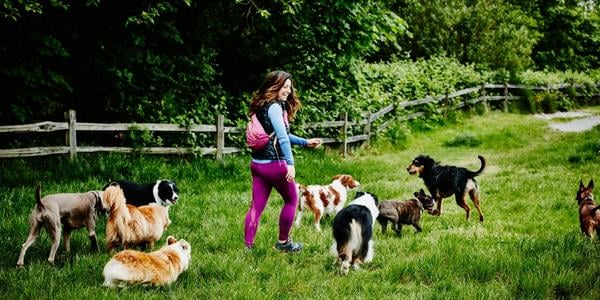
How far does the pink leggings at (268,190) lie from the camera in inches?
256

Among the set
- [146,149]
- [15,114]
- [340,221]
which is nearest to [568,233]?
[340,221]

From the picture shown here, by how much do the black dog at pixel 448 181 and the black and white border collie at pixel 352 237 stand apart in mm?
3028

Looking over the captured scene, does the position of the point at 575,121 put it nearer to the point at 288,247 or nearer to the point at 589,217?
the point at 589,217

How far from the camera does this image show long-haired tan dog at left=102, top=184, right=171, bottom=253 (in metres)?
6.18

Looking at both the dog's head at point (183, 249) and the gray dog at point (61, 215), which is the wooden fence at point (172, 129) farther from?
the dog's head at point (183, 249)

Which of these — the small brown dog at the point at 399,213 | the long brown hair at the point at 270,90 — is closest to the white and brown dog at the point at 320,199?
the small brown dog at the point at 399,213

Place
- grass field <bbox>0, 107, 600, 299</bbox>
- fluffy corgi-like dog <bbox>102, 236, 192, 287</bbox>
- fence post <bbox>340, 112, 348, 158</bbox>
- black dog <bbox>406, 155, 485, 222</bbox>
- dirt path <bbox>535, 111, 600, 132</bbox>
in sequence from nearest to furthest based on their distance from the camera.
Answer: fluffy corgi-like dog <bbox>102, 236, 192, 287</bbox> → grass field <bbox>0, 107, 600, 299</bbox> → black dog <bbox>406, 155, 485, 222</bbox> → fence post <bbox>340, 112, 348, 158</bbox> → dirt path <bbox>535, 111, 600, 132</bbox>

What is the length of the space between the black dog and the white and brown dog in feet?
5.21

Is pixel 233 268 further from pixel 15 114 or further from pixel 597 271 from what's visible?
pixel 15 114

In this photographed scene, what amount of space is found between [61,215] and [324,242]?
3.18m

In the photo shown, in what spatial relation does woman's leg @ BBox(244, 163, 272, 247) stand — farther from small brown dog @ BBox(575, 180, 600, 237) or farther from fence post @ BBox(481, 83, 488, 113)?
fence post @ BBox(481, 83, 488, 113)

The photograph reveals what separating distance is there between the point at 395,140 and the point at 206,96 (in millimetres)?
6761

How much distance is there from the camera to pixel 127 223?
250 inches

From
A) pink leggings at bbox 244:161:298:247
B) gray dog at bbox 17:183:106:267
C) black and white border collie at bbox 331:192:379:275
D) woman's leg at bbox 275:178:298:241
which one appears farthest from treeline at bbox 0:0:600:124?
black and white border collie at bbox 331:192:379:275
